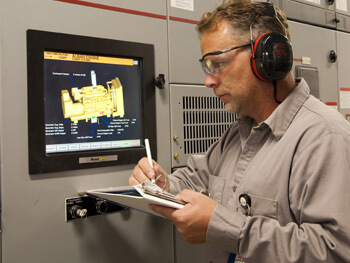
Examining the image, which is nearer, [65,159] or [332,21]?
[65,159]

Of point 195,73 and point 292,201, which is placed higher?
point 195,73

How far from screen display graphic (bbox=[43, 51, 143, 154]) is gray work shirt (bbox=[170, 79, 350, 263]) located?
0.51 m

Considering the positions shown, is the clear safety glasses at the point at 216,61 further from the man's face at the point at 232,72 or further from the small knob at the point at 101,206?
the small knob at the point at 101,206

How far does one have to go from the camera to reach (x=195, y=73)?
1.60 meters

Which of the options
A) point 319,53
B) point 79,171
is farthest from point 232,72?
point 319,53

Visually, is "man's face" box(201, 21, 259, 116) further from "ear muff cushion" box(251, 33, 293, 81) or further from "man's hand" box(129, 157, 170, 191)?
"man's hand" box(129, 157, 170, 191)

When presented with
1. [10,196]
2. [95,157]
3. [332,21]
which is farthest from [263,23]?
[332,21]

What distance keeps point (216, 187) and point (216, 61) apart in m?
0.47

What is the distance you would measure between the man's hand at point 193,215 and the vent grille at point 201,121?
0.59 m

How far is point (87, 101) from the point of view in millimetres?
1294

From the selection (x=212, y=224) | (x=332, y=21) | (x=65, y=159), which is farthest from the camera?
(x=332, y=21)

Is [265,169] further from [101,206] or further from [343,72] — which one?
[343,72]

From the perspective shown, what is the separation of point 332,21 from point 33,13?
1.83 metres

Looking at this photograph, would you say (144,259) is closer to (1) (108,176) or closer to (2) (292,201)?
(1) (108,176)
